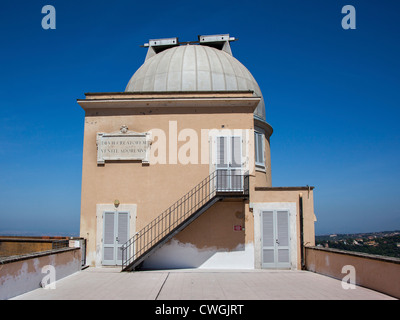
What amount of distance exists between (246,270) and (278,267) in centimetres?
125

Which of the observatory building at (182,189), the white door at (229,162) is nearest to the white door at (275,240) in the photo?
the observatory building at (182,189)

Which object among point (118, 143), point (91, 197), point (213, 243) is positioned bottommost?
point (213, 243)

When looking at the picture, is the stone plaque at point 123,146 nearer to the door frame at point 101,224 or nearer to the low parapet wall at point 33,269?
the door frame at point 101,224

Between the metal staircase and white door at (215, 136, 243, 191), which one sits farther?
white door at (215, 136, 243, 191)

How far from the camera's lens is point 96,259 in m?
13.8

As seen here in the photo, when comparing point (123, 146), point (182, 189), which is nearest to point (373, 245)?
point (182, 189)

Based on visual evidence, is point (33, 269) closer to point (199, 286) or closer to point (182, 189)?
point (199, 286)

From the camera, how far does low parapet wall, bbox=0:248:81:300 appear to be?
28.3 ft

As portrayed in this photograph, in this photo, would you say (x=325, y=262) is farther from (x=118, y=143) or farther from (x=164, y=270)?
(x=118, y=143)

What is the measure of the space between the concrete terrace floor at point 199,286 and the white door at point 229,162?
3.22m

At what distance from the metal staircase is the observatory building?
38mm

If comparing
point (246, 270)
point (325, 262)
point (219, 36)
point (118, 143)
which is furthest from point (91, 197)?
point (219, 36)

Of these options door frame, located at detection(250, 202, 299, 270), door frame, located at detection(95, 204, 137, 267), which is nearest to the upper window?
door frame, located at detection(250, 202, 299, 270)

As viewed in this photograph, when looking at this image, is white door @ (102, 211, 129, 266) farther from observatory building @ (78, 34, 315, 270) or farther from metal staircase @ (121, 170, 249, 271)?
metal staircase @ (121, 170, 249, 271)
